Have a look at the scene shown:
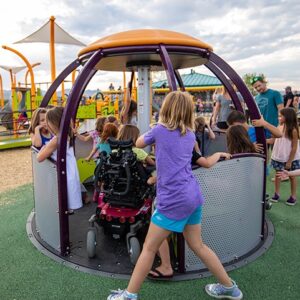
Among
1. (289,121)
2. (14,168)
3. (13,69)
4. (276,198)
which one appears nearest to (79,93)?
(289,121)

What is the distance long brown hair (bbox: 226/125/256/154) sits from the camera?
10.9 ft

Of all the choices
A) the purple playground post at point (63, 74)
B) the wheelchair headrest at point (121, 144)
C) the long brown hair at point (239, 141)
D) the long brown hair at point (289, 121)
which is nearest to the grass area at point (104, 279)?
the long brown hair at point (239, 141)

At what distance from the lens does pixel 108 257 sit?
124 inches

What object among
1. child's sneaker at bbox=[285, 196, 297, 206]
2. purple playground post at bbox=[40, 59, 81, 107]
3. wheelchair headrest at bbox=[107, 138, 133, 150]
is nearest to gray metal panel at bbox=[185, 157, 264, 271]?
wheelchair headrest at bbox=[107, 138, 133, 150]

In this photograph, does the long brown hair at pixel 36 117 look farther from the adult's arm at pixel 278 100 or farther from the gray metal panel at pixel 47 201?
the adult's arm at pixel 278 100

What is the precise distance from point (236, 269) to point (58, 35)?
32.3 feet

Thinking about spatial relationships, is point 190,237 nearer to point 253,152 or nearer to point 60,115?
point 253,152

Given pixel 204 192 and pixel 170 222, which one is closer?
pixel 170 222

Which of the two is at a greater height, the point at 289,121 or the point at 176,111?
the point at 176,111

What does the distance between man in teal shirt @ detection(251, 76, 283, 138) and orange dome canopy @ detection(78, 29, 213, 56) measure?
1649 millimetres

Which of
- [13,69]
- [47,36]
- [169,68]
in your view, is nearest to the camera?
[169,68]

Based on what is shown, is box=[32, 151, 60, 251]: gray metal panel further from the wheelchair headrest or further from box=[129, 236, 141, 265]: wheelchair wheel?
box=[129, 236, 141, 265]: wheelchair wheel

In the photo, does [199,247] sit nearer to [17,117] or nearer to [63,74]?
[63,74]

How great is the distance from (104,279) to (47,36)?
9.45 meters
